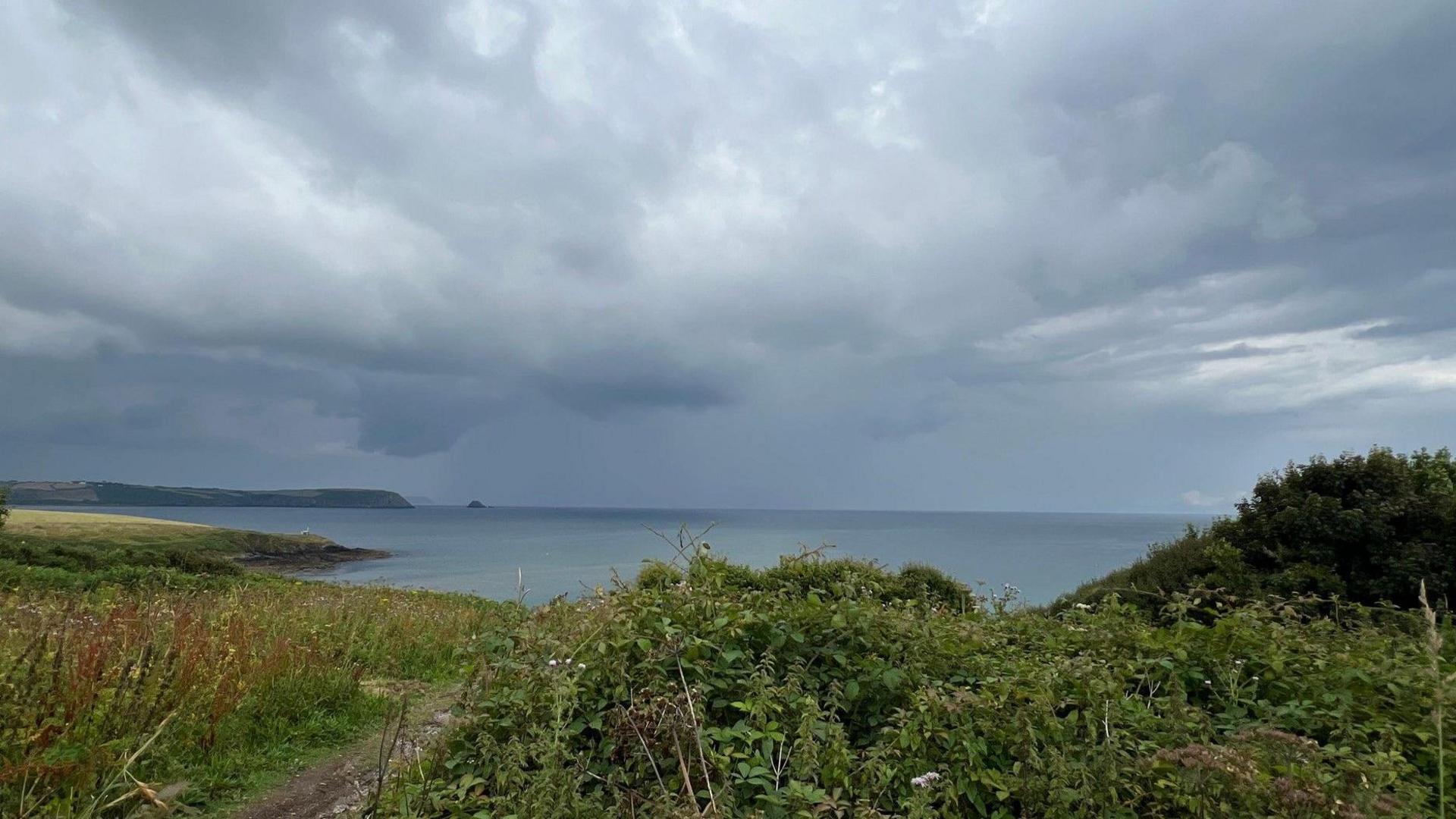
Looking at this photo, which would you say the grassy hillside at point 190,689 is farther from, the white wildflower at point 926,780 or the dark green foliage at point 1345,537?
the dark green foliage at point 1345,537

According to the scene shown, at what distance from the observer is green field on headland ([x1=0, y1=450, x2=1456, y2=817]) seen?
116 inches

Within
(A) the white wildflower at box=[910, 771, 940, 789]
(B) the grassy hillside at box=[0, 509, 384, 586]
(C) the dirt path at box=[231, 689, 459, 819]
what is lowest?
(B) the grassy hillside at box=[0, 509, 384, 586]

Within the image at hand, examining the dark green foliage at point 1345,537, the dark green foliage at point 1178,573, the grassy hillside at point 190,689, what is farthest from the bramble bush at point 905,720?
the dark green foliage at point 1345,537

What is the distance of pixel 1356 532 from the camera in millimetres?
14461

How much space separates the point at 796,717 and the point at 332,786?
3.93m

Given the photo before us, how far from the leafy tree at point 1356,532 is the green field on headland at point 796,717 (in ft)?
34.1

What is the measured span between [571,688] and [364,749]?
3967 millimetres

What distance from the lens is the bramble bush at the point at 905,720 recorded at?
2.88 meters

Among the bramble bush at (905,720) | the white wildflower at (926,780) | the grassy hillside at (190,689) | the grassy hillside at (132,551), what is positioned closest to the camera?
the white wildflower at (926,780)

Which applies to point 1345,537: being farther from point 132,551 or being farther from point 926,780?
point 132,551

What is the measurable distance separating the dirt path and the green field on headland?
181 mm

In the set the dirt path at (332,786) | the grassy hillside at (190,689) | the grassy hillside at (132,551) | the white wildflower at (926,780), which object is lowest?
the grassy hillside at (132,551)

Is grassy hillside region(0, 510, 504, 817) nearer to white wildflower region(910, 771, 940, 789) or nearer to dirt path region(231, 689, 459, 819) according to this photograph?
dirt path region(231, 689, 459, 819)

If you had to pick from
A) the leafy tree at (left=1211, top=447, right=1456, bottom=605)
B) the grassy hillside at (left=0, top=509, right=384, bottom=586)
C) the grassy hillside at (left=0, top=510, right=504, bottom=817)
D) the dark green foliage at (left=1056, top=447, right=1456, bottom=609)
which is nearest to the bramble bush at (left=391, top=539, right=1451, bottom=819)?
the grassy hillside at (left=0, top=510, right=504, bottom=817)
